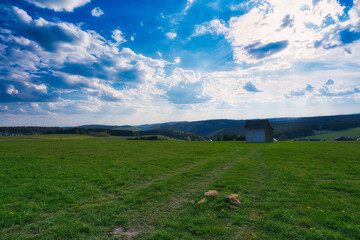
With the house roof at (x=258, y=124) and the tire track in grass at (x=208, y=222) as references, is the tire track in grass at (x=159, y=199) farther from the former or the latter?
the house roof at (x=258, y=124)

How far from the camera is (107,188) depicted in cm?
1066

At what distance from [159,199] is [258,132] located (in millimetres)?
56038

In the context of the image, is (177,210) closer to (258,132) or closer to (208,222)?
(208,222)

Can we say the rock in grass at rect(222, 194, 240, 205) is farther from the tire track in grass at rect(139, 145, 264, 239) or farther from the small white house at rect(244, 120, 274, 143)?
the small white house at rect(244, 120, 274, 143)

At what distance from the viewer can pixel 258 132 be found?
57.9 m

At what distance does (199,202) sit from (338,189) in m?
8.39

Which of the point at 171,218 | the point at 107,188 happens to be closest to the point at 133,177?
the point at 107,188

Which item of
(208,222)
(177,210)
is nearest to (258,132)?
(177,210)

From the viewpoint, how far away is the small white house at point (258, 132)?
57031 mm

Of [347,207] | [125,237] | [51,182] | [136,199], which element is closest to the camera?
[125,237]

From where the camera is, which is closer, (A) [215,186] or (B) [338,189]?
(B) [338,189]

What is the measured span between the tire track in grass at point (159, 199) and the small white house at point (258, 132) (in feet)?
165

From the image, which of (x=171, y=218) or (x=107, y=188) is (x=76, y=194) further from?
(x=171, y=218)

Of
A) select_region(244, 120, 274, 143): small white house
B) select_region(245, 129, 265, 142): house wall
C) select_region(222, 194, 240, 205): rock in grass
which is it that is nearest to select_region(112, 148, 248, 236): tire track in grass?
Answer: select_region(222, 194, 240, 205): rock in grass
